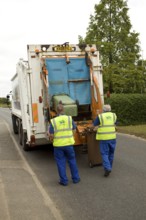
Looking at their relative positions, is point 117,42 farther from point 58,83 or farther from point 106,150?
point 106,150

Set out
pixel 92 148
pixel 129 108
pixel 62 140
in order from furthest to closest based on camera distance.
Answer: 1. pixel 129 108
2. pixel 92 148
3. pixel 62 140

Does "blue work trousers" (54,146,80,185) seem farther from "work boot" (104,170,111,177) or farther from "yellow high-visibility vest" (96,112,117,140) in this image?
"yellow high-visibility vest" (96,112,117,140)

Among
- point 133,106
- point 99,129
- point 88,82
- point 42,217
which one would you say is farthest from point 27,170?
point 133,106

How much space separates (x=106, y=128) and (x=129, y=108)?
1142 centimetres

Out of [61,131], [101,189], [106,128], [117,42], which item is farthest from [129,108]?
[101,189]

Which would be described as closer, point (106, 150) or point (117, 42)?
point (106, 150)

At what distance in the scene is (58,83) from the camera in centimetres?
960

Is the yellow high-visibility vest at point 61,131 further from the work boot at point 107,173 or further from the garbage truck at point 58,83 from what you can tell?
the garbage truck at point 58,83

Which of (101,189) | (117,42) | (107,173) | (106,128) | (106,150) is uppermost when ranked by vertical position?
(117,42)

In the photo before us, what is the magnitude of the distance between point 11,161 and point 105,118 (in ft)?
11.4

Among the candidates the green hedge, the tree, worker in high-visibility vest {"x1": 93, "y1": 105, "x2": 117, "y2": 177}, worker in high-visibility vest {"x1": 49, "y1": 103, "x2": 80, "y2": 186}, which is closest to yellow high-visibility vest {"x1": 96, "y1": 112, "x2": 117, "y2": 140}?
worker in high-visibility vest {"x1": 93, "y1": 105, "x2": 117, "y2": 177}

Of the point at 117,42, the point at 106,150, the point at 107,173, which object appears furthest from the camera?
the point at 117,42

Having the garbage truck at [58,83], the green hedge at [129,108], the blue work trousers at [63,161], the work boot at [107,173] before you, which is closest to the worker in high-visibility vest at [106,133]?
the work boot at [107,173]

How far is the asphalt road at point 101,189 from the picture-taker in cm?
542
